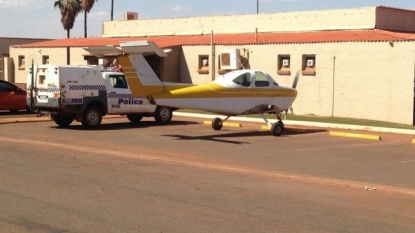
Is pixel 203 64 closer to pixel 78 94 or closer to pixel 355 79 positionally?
pixel 355 79

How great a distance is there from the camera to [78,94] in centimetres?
2281

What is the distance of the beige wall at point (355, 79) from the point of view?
2803 cm

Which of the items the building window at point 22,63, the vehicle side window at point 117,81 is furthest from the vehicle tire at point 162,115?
the building window at point 22,63

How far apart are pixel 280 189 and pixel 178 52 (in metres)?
26.4

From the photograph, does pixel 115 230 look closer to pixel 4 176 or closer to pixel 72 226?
pixel 72 226

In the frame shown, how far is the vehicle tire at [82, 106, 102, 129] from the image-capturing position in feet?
76.0

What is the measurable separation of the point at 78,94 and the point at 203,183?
445 inches

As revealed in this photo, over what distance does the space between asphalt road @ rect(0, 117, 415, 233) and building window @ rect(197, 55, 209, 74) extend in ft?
49.3

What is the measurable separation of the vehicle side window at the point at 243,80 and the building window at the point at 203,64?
14.2m

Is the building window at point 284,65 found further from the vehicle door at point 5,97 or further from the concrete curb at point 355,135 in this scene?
the vehicle door at point 5,97

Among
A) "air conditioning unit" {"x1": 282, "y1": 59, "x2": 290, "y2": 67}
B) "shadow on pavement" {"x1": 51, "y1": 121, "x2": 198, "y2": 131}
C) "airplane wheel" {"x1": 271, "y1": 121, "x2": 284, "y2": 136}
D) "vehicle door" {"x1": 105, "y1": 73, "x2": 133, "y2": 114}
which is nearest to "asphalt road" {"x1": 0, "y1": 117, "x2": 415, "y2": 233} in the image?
"airplane wheel" {"x1": 271, "y1": 121, "x2": 284, "y2": 136}

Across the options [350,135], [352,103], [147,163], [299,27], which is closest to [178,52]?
[299,27]

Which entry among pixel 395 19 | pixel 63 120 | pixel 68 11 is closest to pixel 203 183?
pixel 63 120

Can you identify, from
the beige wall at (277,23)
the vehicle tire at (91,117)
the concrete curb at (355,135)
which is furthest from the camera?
the beige wall at (277,23)
